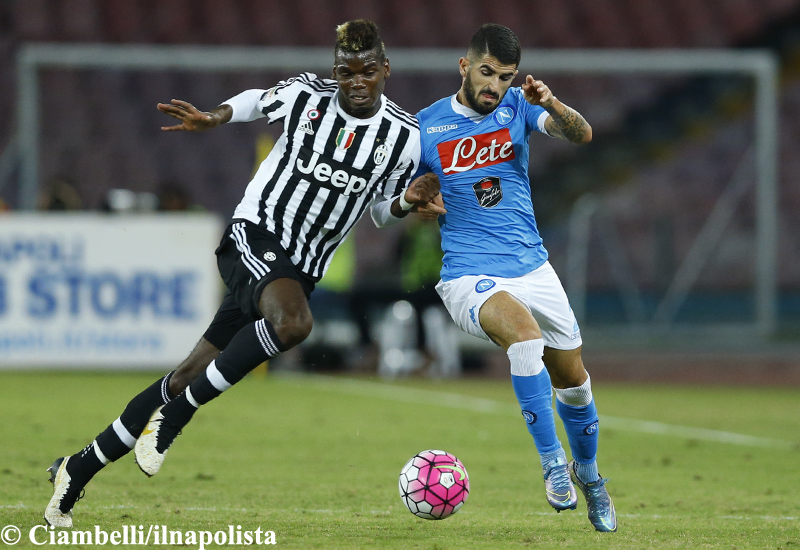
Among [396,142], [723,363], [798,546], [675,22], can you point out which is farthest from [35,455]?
[675,22]

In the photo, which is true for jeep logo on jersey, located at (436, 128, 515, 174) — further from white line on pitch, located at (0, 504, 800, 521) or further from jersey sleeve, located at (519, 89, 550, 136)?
white line on pitch, located at (0, 504, 800, 521)

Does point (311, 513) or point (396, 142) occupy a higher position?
point (396, 142)

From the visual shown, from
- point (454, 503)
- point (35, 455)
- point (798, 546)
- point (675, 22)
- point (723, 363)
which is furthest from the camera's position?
point (675, 22)

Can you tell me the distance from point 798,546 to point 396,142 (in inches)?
94.4

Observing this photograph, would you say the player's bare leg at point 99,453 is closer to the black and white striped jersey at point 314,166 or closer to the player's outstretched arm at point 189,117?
the black and white striped jersey at point 314,166

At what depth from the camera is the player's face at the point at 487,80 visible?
5.15 meters

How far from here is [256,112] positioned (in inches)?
209

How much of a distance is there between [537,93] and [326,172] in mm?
1019

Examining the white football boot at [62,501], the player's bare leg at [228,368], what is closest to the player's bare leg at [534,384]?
the player's bare leg at [228,368]

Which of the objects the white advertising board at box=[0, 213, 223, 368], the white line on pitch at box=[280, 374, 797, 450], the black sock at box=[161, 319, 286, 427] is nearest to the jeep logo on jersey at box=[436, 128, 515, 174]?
the black sock at box=[161, 319, 286, 427]

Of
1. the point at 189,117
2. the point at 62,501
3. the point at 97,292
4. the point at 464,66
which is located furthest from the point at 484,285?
the point at 97,292

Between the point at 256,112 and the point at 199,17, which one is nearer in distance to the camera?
the point at 256,112

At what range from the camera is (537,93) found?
4.84m

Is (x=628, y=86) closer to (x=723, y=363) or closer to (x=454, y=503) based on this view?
(x=723, y=363)
